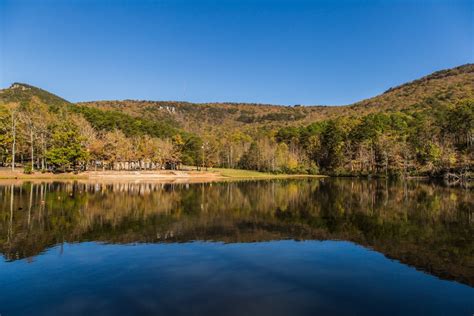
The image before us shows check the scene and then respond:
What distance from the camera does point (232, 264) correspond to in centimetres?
1430

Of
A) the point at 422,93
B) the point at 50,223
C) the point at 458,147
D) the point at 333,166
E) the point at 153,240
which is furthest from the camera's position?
the point at 422,93

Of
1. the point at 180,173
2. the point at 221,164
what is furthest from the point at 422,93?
the point at 180,173

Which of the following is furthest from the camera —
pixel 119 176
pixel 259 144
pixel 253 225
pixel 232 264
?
pixel 259 144

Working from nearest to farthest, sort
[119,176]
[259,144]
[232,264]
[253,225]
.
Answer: [232,264] < [253,225] < [119,176] < [259,144]

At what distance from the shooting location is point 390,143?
93188 millimetres

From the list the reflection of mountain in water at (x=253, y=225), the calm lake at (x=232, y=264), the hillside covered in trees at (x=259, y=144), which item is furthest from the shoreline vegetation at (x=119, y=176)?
the calm lake at (x=232, y=264)

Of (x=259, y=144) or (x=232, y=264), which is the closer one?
(x=232, y=264)

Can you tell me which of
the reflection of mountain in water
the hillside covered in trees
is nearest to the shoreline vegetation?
the hillside covered in trees

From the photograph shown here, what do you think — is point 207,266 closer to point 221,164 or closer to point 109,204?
point 109,204

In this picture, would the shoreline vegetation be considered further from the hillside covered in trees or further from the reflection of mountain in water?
the reflection of mountain in water

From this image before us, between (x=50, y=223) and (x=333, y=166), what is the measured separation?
9549cm

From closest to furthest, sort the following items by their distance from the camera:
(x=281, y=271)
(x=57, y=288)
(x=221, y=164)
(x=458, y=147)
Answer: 1. (x=57, y=288)
2. (x=281, y=271)
3. (x=458, y=147)
4. (x=221, y=164)

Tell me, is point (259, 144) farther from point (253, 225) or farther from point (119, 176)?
point (253, 225)

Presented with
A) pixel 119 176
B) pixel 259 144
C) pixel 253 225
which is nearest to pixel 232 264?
pixel 253 225
